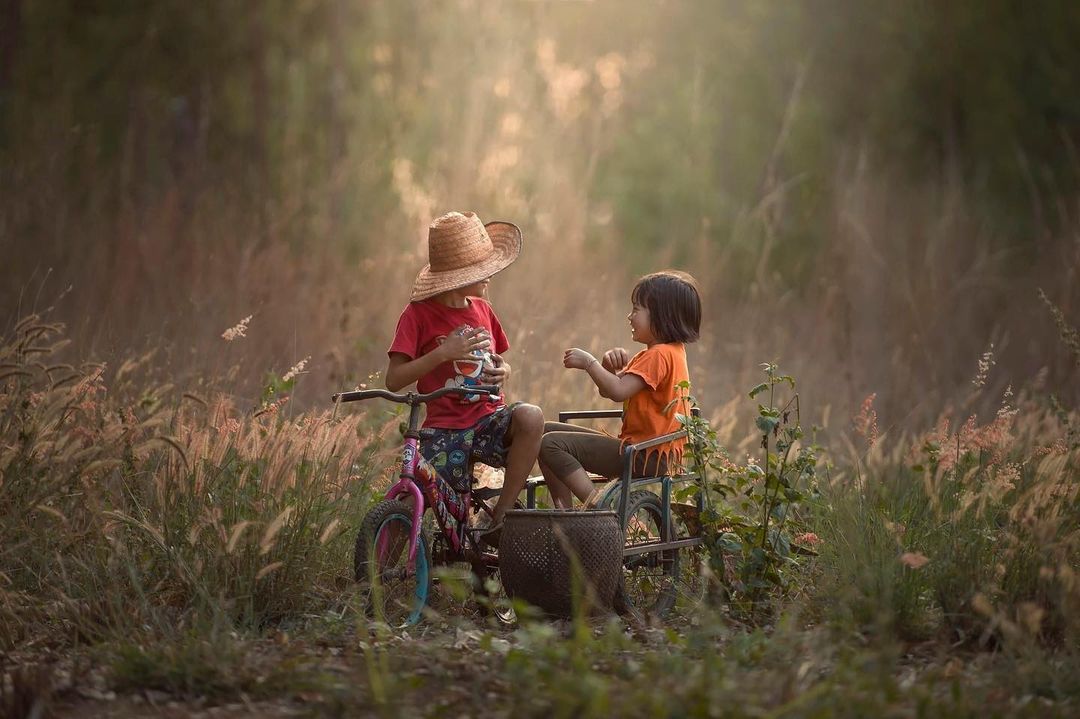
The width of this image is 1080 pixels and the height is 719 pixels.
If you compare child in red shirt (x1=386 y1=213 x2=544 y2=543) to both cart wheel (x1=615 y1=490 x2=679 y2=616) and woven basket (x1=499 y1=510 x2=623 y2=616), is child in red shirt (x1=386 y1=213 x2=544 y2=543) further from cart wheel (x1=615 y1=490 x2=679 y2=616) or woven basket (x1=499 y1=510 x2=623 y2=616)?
cart wheel (x1=615 y1=490 x2=679 y2=616)

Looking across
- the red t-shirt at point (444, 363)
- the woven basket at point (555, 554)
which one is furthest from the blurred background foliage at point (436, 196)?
the woven basket at point (555, 554)

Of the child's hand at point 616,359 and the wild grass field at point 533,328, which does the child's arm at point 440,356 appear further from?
the child's hand at point 616,359

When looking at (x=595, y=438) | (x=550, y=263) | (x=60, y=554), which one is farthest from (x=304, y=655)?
(x=550, y=263)

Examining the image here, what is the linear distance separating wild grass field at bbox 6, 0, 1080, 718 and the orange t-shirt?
0.76 ft

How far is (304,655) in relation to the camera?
372 cm

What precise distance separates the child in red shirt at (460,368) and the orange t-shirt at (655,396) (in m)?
0.47

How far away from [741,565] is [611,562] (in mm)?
614

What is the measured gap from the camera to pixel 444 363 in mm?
4906

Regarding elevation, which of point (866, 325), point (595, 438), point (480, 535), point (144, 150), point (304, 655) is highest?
point (144, 150)

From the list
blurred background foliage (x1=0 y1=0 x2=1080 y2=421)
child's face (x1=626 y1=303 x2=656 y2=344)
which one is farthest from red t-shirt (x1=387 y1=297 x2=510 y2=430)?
blurred background foliage (x1=0 y1=0 x2=1080 y2=421)

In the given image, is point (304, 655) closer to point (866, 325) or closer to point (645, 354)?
point (645, 354)

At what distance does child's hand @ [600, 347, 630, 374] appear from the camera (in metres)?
5.13

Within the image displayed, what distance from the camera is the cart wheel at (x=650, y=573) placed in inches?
191

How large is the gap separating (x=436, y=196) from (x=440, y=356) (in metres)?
4.65
